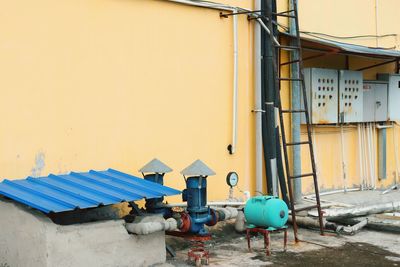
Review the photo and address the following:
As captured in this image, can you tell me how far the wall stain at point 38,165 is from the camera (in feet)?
19.1

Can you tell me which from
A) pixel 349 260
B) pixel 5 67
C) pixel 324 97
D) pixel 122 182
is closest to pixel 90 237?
pixel 122 182

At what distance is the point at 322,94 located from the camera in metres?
9.12

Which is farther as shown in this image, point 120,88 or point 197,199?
point 120,88

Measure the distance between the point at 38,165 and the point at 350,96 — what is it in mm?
5750

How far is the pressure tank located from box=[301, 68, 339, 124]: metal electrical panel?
2.83m

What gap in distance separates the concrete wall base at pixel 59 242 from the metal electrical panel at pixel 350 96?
5206 millimetres

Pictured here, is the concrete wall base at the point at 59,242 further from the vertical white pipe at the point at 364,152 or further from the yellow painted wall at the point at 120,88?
Answer: the vertical white pipe at the point at 364,152

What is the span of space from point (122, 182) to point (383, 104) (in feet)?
20.7

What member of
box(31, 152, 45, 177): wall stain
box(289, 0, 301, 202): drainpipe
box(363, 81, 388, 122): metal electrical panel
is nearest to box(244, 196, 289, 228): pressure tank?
box(289, 0, 301, 202): drainpipe

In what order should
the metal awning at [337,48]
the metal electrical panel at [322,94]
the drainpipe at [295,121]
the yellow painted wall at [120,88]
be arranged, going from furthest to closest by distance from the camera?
the metal electrical panel at [322,94], the drainpipe at [295,121], the metal awning at [337,48], the yellow painted wall at [120,88]

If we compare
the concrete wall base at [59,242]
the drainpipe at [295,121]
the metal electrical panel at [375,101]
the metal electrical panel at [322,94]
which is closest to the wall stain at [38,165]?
the concrete wall base at [59,242]

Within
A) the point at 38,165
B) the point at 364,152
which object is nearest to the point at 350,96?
the point at 364,152

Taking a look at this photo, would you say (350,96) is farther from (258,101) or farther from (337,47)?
(258,101)

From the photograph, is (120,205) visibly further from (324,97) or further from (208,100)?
(324,97)
